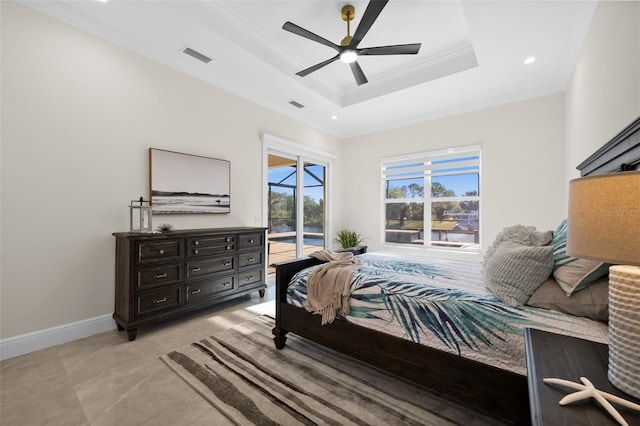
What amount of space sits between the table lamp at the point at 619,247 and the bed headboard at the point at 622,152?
75 centimetres

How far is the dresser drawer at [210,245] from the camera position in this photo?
2.91 metres

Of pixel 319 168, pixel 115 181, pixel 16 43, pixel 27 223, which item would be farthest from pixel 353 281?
pixel 319 168

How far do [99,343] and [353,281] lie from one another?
2.39m

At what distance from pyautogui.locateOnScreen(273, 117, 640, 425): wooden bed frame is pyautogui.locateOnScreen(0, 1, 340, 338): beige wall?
6.78 ft

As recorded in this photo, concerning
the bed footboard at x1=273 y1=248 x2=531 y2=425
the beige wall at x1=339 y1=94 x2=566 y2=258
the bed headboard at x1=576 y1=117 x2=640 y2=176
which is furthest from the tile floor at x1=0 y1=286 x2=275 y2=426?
the beige wall at x1=339 y1=94 x2=566 y2=258

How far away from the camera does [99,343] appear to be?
8.02 feet

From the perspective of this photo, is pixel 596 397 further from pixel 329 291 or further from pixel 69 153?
pixel 69 153

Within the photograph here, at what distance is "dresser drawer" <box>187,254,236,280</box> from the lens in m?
2.91

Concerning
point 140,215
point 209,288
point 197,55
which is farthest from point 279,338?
point 197,55

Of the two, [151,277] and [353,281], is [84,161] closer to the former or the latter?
[151,277]

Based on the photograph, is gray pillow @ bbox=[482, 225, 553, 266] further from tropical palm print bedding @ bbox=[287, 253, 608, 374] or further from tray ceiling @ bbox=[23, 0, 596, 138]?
tray ceiling @ bbox=[23, 0, 596, 138]

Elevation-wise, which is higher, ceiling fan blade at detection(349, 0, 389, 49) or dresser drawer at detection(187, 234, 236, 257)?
A: ceiling fan blade at detection(349, 0, 389, 49)

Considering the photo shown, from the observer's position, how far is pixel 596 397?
70 centimetres

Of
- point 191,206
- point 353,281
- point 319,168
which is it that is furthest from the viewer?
point 319,168
